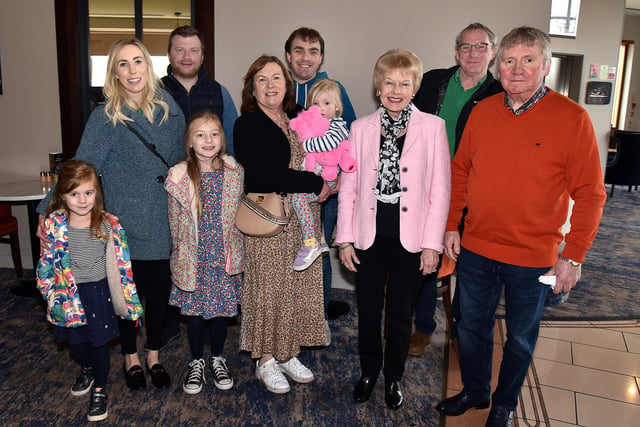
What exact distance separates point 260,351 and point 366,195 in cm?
93

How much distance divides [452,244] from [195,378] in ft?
4.63

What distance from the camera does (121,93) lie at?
7.20 ft

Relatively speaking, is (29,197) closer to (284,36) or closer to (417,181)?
(284,36)

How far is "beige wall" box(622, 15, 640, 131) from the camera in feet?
32.9

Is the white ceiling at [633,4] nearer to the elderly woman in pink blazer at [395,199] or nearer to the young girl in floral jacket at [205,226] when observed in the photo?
the elderly woman in pink blazer at [395,199]

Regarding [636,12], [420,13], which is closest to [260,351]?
[420,13]

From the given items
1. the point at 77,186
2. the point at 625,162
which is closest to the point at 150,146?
the point at 77,186

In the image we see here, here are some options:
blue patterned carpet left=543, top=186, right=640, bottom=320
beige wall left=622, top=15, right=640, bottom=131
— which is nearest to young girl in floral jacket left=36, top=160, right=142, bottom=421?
blue patterned carpet left=543, top=186, right=640, bottom=320

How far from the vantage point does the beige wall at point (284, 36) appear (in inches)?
142

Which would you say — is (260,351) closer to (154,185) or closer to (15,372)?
(154,185)

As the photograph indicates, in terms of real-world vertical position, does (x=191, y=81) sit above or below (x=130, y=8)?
below

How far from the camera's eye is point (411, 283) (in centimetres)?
217

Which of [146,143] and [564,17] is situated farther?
[564,17]

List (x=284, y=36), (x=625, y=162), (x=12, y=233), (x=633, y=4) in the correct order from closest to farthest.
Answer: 1. (x=284, y=36)
2. (x=12, y=233)
3. (x=625, y=162)
4. (x=633, y=4)
